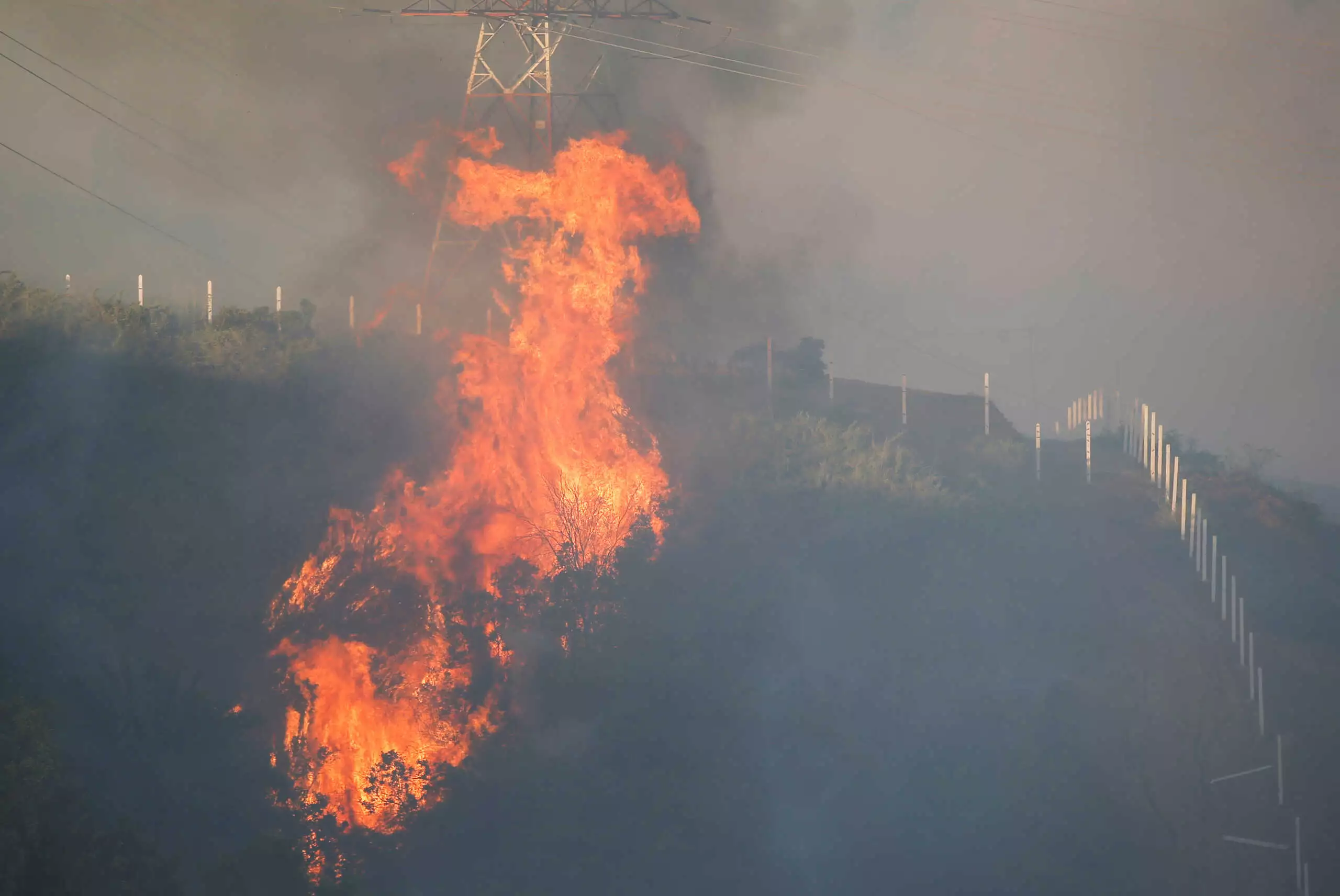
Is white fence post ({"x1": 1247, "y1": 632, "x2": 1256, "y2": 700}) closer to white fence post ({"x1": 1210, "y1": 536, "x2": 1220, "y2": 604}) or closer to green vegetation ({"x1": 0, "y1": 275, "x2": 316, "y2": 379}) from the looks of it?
white fence post ({"x1": 1210, "y1": 536, "x2": 1220, "y2": 604})

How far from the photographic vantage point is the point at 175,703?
22328mm

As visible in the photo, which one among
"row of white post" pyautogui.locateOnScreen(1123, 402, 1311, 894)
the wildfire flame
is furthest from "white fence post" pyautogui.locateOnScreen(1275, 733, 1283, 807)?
the wildfire flame

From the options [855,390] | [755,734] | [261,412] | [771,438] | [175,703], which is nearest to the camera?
[175,703]

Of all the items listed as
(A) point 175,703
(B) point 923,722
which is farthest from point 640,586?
(A) point 175,703

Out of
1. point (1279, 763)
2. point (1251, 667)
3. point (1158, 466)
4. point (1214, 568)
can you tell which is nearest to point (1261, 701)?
point (1251, 667)

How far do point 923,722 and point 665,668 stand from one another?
9311 millimetres

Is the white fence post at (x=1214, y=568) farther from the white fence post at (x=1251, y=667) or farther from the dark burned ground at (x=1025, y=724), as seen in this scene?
the white fence post at (x=1251, y=667)

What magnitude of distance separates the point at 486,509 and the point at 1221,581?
106 feet

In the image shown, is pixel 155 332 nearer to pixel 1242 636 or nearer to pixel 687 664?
pixel 687 664

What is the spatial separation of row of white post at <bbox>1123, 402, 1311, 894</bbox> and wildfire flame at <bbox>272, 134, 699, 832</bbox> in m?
22.3

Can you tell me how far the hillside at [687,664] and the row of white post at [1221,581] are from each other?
26.6 inches

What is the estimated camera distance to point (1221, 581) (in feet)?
143

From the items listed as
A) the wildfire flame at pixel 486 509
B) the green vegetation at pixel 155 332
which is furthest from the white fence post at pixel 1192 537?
the green vegetation at pixel 155 332

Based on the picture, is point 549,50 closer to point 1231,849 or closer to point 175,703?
point 175,703
